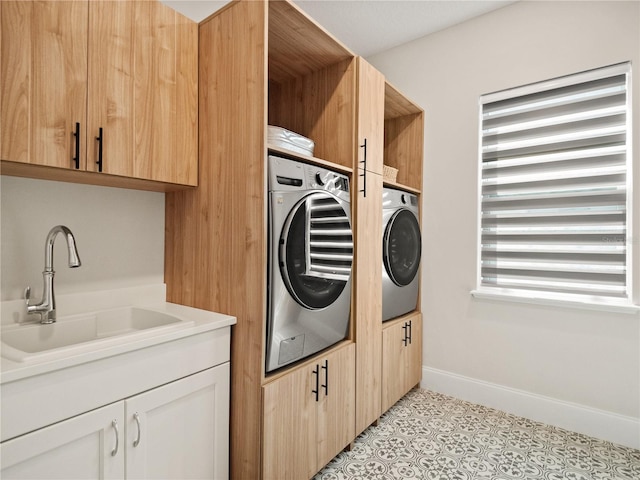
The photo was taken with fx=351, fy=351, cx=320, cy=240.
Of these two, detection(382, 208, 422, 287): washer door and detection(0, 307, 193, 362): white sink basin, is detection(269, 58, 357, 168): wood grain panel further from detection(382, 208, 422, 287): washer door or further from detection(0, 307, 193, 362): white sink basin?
detection(0, 307, 193, 362): white sink basin

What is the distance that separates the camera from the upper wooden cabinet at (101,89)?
114 cm

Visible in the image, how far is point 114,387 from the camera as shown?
114 centimetres

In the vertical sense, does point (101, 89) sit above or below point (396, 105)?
below

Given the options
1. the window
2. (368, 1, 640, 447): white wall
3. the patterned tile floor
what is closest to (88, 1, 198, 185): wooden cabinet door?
the patterned tile floor

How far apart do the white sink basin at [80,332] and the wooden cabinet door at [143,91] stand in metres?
0.63

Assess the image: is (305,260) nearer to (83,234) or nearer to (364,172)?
(364,172)

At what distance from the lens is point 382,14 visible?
2523mm

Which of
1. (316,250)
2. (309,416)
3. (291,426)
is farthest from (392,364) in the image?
(316,250)

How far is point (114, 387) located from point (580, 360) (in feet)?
8.32

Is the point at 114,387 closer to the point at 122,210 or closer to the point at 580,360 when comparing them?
the point at 122,210

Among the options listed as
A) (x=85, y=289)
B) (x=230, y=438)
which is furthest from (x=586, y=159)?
(x=85, y=289)

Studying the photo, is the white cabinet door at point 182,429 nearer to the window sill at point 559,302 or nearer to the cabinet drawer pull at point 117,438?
the cabinet drawer pull at point 117,438

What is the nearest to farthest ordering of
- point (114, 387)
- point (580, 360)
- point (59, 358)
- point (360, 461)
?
point (59, 358), point (114, 387), point (360, 461), point (580, 360)

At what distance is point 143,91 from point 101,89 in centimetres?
17
